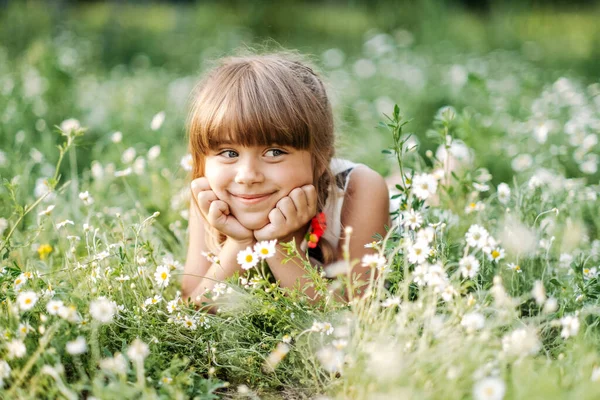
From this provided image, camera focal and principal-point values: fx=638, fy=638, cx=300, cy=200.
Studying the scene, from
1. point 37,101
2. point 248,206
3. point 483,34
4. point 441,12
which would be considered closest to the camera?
point 248,206

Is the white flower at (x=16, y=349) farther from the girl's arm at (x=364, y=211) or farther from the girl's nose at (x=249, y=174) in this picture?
the girl's arm at (x=364, y=211)

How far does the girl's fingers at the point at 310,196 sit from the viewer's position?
207cm

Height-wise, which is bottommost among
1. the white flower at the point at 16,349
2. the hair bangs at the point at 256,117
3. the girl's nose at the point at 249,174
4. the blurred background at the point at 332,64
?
the blurred background at the point at 332,64

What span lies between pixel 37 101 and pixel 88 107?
36 centimetres

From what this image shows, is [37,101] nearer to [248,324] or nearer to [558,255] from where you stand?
[248,324]

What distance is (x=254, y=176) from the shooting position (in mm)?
2004

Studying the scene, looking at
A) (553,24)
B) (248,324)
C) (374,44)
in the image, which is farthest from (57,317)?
(553,24)

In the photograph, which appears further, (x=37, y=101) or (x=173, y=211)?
(x=37, y=101)

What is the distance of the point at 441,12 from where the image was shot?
7516mm

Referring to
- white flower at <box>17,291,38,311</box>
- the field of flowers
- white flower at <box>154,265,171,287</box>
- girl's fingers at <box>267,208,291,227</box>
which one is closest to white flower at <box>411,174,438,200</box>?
the field of flowers

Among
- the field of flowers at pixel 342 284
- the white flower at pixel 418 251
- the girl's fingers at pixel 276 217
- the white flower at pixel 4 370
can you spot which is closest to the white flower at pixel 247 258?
the field of flowers at pixel 342 284

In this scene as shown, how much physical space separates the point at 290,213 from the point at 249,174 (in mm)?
187

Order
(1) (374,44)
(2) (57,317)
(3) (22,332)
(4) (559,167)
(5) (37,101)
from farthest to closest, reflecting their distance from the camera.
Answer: (1) (374,44) → (5) (37,101) → (4) (559,167) → (2) (57,317) → (3) (22,332)

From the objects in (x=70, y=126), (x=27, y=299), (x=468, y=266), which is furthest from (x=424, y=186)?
(x=70, y=126)
